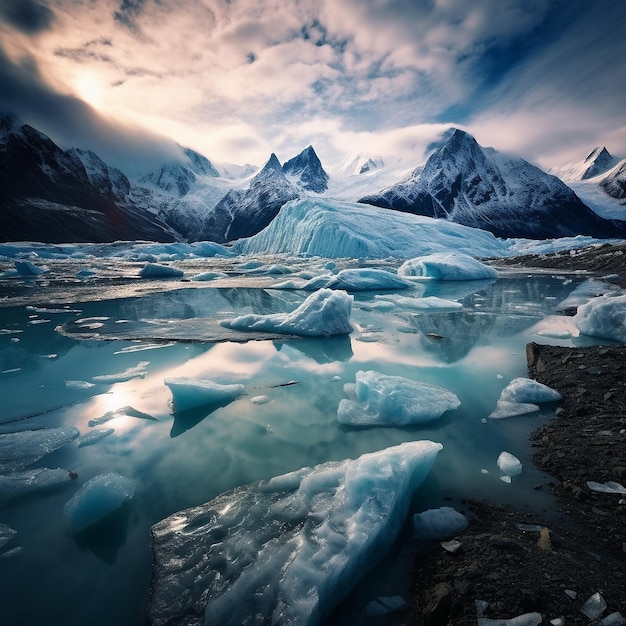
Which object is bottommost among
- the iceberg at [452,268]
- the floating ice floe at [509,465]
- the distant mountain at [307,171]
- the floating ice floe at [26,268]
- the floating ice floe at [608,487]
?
the floating ice floe at [509,465]

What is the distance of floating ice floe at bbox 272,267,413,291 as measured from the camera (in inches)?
583

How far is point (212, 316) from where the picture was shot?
9.67 metres

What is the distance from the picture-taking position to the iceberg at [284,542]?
183 cm

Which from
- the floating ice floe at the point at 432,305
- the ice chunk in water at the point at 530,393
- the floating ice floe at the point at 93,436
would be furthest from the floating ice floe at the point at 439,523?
the floating ice floe at the point at 432,305

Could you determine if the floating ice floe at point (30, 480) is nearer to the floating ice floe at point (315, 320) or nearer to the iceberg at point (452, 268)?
the floating ice floe at point (315, 320)

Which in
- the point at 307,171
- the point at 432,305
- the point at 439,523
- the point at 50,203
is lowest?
the point at 439,523

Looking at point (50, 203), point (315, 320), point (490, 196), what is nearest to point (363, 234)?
point (315, 320)

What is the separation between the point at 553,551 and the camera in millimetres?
1959

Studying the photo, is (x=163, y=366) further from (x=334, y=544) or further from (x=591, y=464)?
(x=591, y=464)

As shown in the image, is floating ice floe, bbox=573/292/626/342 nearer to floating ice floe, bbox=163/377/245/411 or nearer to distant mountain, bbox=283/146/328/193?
floating ice floe, bbox=163/377/245/411

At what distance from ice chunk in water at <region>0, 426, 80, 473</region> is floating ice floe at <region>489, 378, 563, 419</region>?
14.0ft

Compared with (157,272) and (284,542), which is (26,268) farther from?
(284,542)

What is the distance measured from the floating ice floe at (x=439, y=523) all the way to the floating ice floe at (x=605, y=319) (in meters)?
5.77

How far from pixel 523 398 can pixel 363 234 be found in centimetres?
3181
